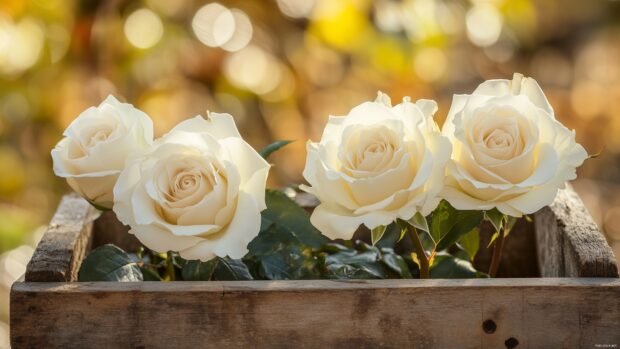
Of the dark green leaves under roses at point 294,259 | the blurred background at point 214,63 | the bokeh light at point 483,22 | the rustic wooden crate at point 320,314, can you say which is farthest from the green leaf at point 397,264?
the bokeh light at point 483,22

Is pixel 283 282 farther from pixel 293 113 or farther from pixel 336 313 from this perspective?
pixel 293 113

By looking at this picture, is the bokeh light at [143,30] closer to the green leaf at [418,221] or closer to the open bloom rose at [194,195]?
the open bloom rose at [194,195]

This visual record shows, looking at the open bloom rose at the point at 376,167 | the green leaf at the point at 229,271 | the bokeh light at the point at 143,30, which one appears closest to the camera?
the open bloom rose at the point at 376,167

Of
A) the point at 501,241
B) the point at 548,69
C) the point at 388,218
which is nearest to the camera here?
the point at 388,218

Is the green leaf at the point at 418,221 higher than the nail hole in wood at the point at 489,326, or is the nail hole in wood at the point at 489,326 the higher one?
the green leaf at the point at 418,221

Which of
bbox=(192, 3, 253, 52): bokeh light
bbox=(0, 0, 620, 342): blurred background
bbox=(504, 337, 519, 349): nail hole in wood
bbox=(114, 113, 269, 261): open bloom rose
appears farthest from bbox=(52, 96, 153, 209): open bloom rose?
bbox=(192, 3, 253, 52): bokeh light

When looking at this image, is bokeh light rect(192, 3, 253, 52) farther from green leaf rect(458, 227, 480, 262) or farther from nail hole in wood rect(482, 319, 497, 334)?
nail hole in wood rect(482, 319, 497, 334)

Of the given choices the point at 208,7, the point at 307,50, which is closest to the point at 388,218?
the point at 307,50
